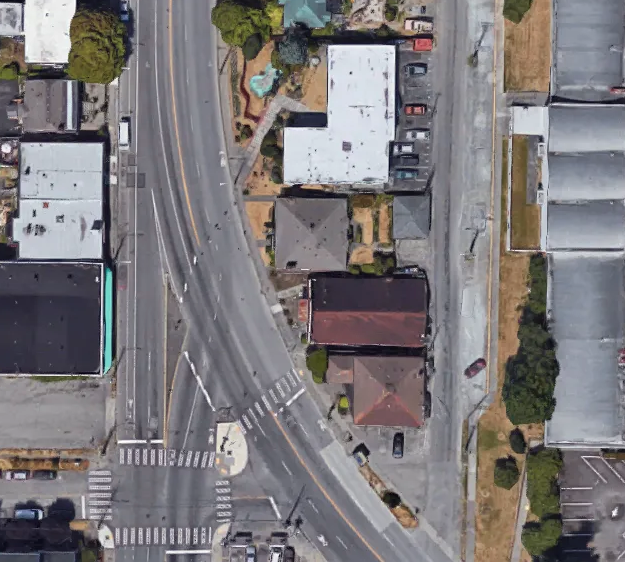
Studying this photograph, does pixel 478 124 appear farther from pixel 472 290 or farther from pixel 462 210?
pixel 472 290

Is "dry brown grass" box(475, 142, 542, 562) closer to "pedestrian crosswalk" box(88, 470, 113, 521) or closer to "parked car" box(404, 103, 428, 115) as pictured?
"parked car" box(404, 103, 428, 115)

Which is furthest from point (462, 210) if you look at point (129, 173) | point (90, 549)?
point (90, 549)

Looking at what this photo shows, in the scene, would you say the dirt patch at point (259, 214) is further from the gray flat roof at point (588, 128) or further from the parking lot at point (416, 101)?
the gray flat roof at point (588, 128)

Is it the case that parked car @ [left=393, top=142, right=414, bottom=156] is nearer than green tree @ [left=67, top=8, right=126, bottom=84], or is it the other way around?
green tree @ [left=67, top=8, right=126, bottom=84]

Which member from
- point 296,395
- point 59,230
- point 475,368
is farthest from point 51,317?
point 475,368

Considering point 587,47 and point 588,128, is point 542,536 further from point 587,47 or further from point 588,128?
point 587,47

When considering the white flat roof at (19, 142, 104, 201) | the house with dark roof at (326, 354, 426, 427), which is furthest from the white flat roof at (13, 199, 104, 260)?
the house with dark roof at (326, 354, 426, 427)

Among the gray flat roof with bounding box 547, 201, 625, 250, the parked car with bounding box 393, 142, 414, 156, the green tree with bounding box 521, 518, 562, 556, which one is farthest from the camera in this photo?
the parked car with bounding box 393, 142, 414, 156

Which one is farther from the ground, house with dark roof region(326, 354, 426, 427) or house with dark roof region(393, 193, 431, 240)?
house with dark roof region(393, 193, 431, 240)
